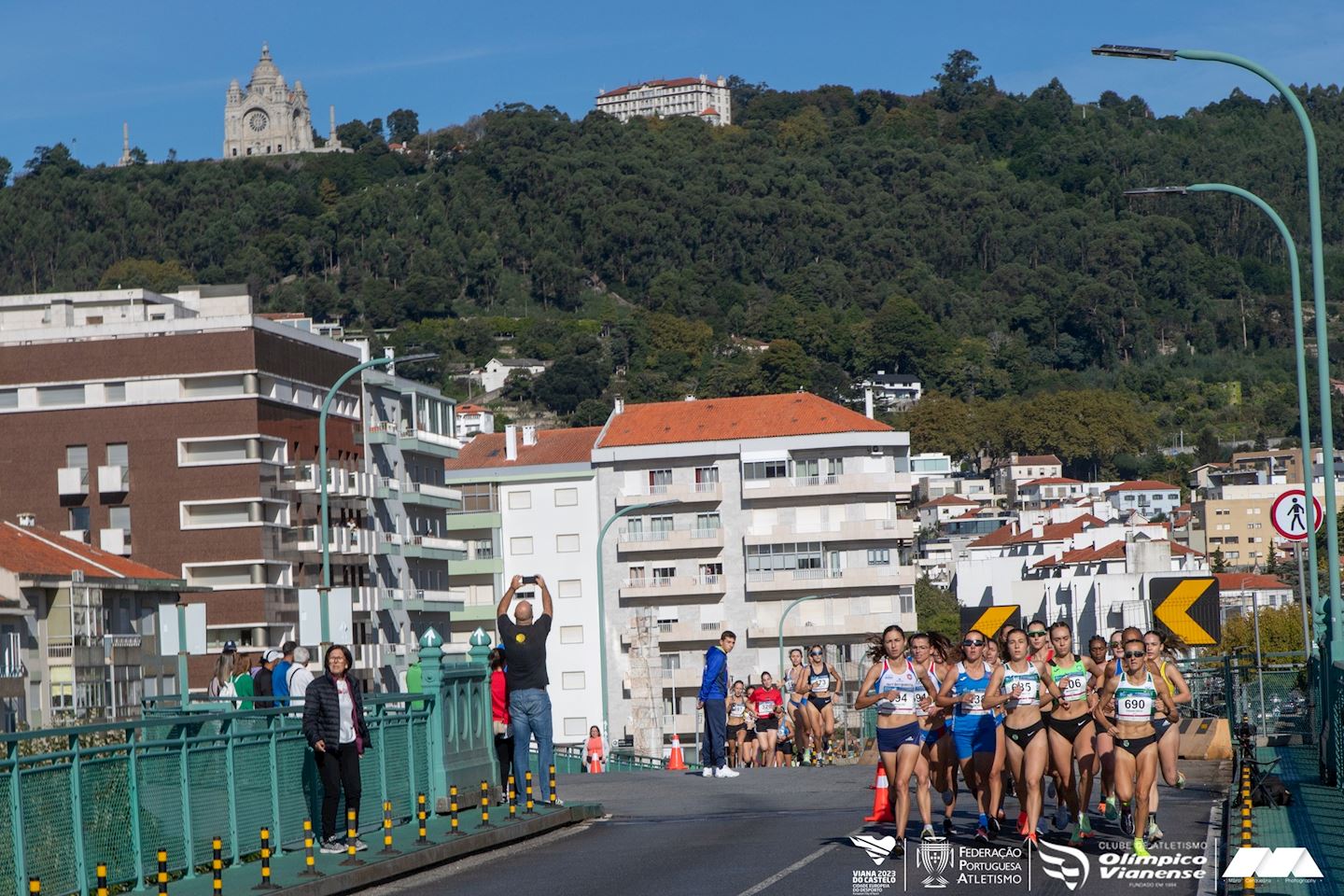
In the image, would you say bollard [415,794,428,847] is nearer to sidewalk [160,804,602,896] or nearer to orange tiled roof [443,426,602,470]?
sidewalk [160,804,602,896]

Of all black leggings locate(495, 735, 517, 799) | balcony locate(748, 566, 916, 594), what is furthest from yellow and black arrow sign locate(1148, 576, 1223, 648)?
balcony locate(748, 566, 916, 594)

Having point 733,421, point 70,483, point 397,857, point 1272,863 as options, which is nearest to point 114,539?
point 70,483

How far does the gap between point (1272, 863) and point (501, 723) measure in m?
8.33

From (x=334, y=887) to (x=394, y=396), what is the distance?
254 feet

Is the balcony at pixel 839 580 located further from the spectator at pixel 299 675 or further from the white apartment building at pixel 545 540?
the spectator at pixel 299 675

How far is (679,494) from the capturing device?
104312 mm

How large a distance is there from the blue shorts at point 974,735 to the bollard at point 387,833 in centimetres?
420

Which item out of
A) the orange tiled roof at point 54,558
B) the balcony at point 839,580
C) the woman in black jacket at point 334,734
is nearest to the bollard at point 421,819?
the woman in black jacket at point 334,734

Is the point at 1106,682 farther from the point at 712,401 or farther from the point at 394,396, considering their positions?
the point at 712,401

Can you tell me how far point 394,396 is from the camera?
90.6 metres

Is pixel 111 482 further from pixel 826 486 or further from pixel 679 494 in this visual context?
pixel 826 486

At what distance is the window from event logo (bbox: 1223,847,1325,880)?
83830 millimetres

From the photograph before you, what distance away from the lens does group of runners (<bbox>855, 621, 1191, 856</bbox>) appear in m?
14.9

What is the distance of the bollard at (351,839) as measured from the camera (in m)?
14.7
